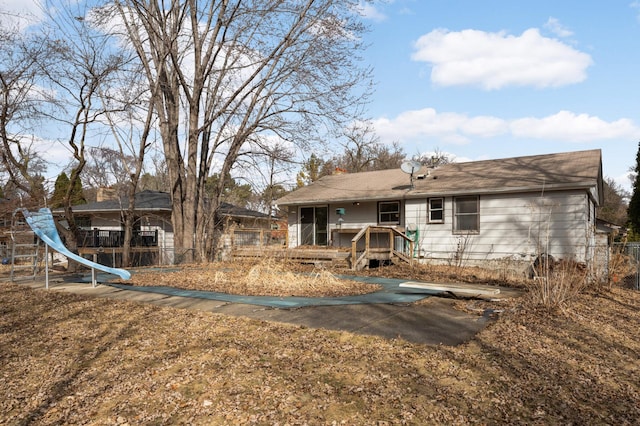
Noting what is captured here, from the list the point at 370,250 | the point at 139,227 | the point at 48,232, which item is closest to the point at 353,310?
the point at 370,250

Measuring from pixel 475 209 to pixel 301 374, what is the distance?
1146 centimetres

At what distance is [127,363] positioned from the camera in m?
4.36

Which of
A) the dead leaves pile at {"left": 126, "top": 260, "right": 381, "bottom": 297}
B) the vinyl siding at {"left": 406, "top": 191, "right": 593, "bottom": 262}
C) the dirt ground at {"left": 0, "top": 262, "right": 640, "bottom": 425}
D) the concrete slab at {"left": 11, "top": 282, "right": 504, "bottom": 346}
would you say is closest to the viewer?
the dirt ground at {"left": 0, "top": 262, "right": 640, "bottom": 425}

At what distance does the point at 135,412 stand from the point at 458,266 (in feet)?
36.6

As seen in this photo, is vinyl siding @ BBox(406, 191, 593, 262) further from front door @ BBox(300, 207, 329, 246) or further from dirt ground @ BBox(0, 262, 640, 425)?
dirt ground @ BBox(0, 262, 640, 425)

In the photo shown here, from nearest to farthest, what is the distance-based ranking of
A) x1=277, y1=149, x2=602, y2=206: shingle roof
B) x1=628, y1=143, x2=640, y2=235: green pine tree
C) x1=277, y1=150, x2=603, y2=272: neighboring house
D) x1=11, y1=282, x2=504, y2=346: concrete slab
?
x1=11, y1=282, x2=504, y2=346: concrete slab → x1=277, y1=150, x2=603, y2=272: neighboring house → x1=277, y1=149, x2=602, y2=206: shingle roof → x1=628, y1=143, x2=640, y2=235: green pine tree

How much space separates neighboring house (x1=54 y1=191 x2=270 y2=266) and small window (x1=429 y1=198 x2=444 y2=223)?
846cm

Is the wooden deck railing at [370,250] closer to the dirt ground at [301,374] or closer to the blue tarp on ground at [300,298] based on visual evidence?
the blue tarp on ground at [300,298]

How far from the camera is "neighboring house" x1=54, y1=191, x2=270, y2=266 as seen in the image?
1923 centimetres

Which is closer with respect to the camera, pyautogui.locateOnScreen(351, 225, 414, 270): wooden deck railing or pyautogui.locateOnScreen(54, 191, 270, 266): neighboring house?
pyautogui.locateOnScreen(351, 225, 414, 270): wooden deck railing

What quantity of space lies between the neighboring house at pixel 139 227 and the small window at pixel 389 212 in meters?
6.50

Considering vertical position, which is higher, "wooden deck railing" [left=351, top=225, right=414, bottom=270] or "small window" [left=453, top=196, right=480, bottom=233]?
"small window" [left=453, top=196, right=480, bottom=233]

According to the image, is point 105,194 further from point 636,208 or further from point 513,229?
point 636,208

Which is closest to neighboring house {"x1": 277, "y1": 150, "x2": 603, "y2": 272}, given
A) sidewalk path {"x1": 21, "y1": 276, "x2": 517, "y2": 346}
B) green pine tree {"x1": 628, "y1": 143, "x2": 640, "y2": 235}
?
sidewalk path {"x1": 21, "y1": 276, "x2": 517, "y2": 346}
